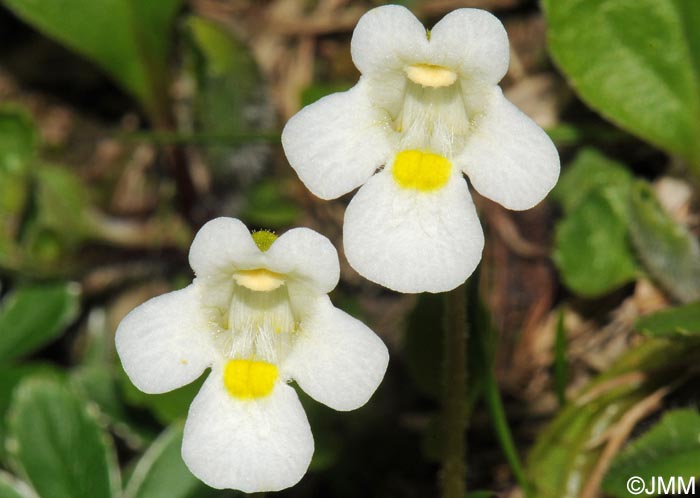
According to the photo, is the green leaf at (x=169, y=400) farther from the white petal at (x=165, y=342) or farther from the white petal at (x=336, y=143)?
the white petal at (x=336, y=143)

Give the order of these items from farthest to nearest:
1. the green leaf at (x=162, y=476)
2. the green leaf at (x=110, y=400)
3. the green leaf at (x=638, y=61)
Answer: the green leaf at (x=110, y=400)
the green leaf at (x=638, y=61)
the green leaf at (x=162, y=476)

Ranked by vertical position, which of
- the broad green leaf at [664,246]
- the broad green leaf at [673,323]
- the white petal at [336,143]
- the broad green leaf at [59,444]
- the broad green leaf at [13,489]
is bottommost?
the broad green leaf at [13,489]

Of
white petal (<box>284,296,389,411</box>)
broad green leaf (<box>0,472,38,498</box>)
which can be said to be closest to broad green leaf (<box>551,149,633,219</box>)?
white petal (<box>284,296,389,411</box>)

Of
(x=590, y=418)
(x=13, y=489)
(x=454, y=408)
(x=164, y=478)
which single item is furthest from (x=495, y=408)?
(x=13, y=489)

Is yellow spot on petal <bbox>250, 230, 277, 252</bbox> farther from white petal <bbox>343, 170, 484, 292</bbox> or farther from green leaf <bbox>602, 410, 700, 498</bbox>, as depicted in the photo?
green leaf <bbox>602, 410, 700, 498</bbox>

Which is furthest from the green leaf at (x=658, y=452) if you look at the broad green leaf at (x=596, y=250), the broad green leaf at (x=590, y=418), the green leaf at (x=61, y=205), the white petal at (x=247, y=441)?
the green leaf at (x=61, y=205)
